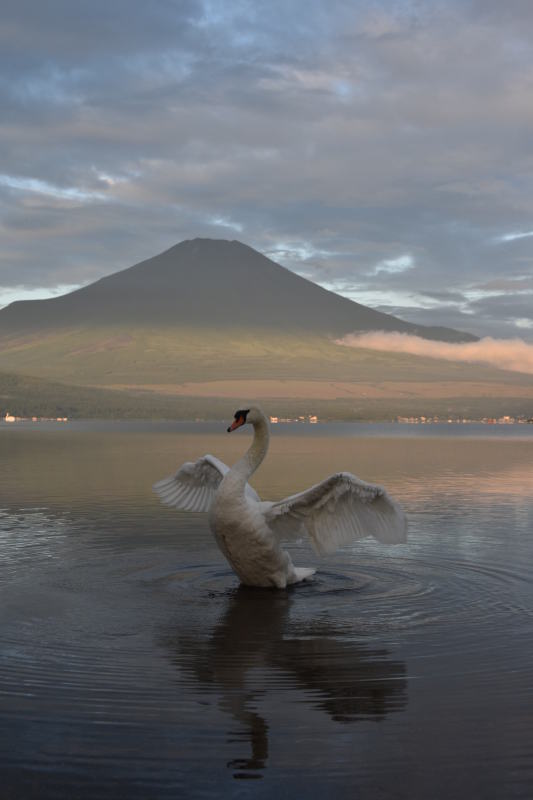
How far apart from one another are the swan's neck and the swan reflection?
2.23 m

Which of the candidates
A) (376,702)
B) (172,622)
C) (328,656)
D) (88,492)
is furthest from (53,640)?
(88,492)

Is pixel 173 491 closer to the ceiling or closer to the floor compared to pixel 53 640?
closer to the ceiling

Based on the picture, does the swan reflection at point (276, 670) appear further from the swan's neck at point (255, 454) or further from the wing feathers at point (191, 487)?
the wing feathers at point (191, 487)

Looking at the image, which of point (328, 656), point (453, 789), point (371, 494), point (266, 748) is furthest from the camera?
point (371, 494)

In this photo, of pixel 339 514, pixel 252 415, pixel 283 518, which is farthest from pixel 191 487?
pixel 339 514

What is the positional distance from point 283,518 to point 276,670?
13.7ft

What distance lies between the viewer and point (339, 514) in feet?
47.4

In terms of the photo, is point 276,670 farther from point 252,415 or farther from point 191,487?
point 191,487

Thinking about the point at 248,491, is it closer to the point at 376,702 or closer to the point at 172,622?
the point at 172,622

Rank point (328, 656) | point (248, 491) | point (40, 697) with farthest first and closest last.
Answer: point (248, 491) < point (328, 656) < point (40, 697)

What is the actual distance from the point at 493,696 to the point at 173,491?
9.76 metres

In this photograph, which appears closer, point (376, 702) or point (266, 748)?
point (266, 748)

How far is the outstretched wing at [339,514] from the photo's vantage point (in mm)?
13875

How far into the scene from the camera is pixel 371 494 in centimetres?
1381
